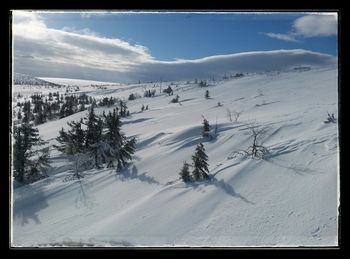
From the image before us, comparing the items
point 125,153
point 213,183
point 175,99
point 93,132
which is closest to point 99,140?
point 93,132

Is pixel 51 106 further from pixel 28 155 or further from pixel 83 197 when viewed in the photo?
pixel 83 197

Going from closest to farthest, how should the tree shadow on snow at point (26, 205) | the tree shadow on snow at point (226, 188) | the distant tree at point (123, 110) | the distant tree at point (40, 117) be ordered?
the tree shadow on snow at point (26, 205) < the tree shadow on snow at point (226, 188) < the distant tree at point (40, 117) < the distant tree at point (123, 110)

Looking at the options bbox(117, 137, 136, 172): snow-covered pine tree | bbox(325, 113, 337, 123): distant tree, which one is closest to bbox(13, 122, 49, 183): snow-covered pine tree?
bbox(117, 137, 136, 172): snow-covered pine tree

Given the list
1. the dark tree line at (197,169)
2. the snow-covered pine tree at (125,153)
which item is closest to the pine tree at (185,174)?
the dark tree line at (197,169)

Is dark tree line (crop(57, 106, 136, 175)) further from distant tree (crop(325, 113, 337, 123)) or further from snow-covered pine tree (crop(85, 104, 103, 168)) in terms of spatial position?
distant tree (crop(325, 113, 337, 123))

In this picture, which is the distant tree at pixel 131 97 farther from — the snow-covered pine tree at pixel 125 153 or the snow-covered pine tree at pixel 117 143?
the snow-covered pine tree at pixel 125 153
